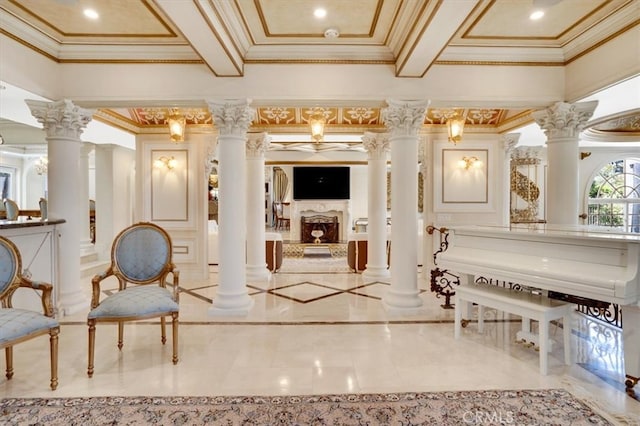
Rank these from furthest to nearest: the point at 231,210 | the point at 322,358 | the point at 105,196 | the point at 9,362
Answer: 1. the point at 105,196
2. the point at 231,210
3. the point at 322,358
4. the point at 9,362

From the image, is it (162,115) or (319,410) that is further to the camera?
(162,115)

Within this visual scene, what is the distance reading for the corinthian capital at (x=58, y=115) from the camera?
3.93m

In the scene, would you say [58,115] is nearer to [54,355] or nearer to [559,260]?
[54,355]

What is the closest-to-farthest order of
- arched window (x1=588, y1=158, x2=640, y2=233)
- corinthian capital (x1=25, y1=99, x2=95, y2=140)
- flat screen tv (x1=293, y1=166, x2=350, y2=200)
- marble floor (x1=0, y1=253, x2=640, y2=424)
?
marble floor (x1=0, y1=253, x2=640, y2=424), corinthian capital (x1=25, y1=99, x2=95, y2=140), arched window (x1=588, y1=158, x2=640, y2=233), flat screen tv (x1=293, y1=166, x2=350, y2=200)

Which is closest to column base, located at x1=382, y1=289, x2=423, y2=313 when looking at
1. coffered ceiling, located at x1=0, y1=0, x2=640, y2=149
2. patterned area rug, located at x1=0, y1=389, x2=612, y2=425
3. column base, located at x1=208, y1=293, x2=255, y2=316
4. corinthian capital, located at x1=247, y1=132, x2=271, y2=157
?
patterned area rug, located at x1=0, y1=389, x2=612, y2=425

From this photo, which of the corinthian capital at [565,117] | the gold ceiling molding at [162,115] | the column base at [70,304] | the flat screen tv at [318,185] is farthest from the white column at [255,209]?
the flat screen tv at [318,185]

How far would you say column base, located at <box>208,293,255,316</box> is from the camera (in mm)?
4004

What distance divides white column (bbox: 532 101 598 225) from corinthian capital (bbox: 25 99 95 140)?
234 inches

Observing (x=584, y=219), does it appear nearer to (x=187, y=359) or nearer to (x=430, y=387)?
(x=430, y=387)

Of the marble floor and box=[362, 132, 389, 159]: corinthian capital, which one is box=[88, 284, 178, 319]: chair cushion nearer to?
the marble floor

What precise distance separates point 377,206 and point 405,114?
2502 mm

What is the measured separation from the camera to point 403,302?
407 cm

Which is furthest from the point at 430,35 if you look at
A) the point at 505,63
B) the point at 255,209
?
the point at 255,209

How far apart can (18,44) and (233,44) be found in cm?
232
